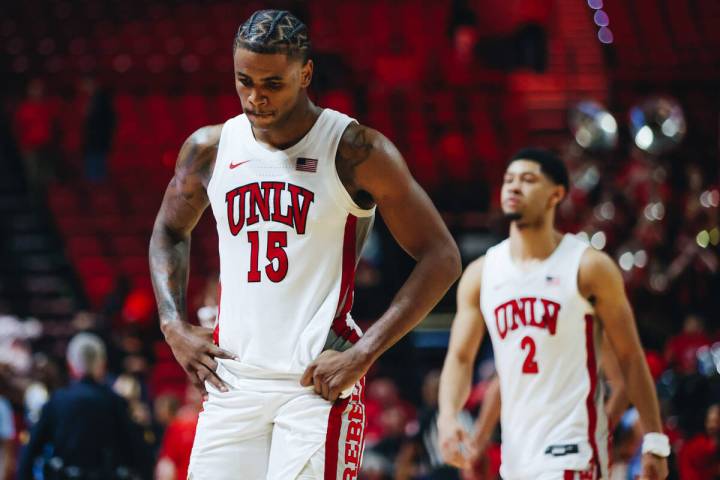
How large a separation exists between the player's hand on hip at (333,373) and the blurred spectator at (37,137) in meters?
14.1

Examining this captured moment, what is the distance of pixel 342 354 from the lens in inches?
155

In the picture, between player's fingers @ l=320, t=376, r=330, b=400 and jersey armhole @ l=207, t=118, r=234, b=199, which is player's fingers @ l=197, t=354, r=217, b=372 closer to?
player's fingers @ l=320, t=376, r=330, b=400

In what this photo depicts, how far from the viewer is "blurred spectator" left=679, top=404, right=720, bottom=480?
8.41 m

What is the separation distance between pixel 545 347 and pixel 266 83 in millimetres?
2275

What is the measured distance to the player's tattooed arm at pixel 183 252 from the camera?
13.4ft

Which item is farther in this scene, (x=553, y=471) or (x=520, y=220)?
(x=520, y=220)

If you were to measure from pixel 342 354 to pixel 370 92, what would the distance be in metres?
14.0

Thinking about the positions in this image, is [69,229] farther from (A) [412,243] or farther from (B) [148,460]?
(A) [412,243]

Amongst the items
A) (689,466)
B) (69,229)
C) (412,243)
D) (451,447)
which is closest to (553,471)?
(451,447)

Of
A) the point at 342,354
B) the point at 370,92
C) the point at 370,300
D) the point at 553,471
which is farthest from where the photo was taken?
the point at 370,92

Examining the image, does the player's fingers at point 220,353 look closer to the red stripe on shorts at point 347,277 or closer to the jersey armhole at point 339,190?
the red stripe on shorts at point 347,277

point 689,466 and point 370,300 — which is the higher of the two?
point 370,300

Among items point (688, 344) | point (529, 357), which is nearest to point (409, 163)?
point (688, 344)

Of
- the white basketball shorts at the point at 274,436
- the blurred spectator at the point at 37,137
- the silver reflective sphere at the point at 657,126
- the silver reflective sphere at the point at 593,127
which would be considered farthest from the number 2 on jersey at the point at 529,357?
the blurred spectator at the point at 37,137
